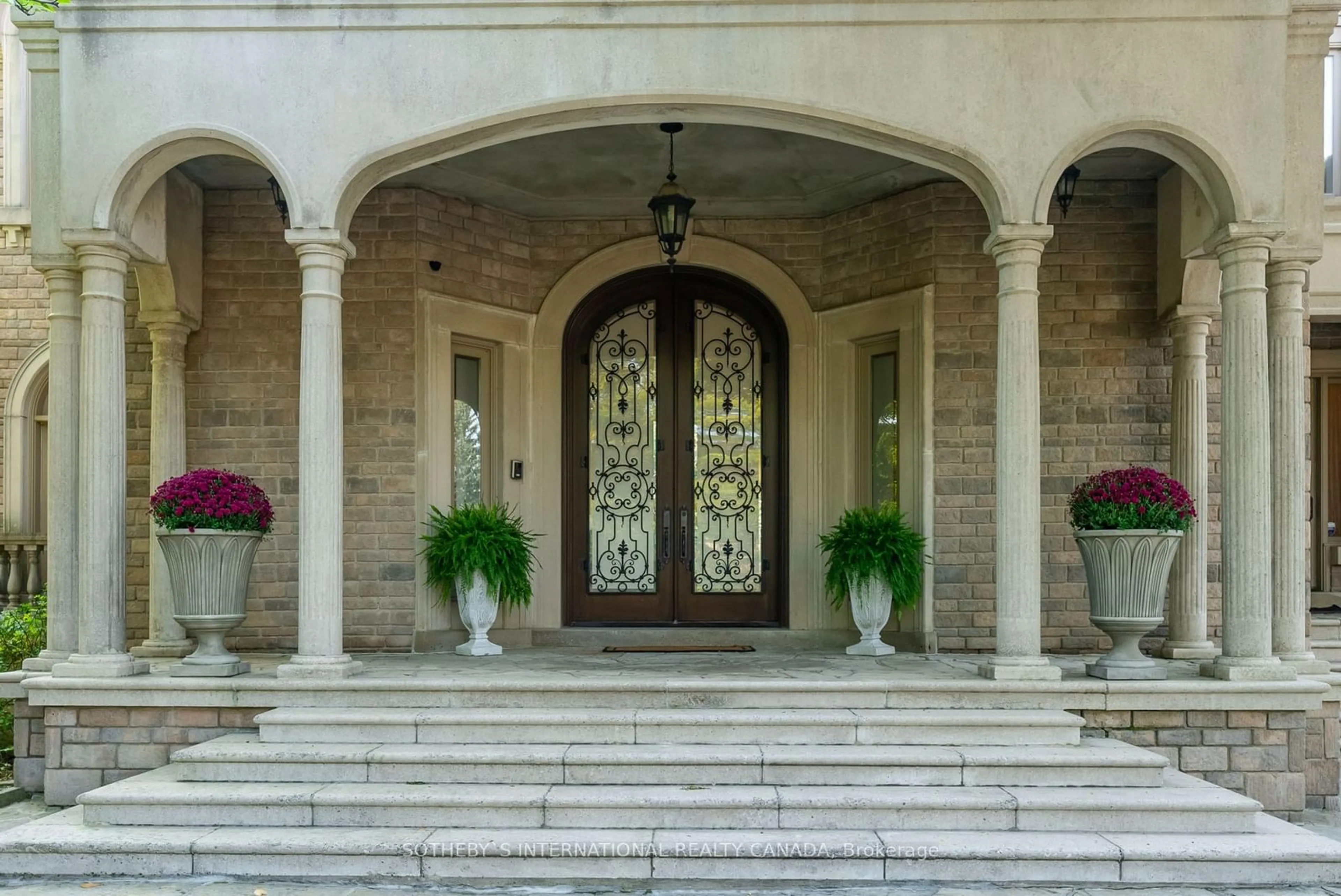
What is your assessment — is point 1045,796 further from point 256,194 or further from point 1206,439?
point 256,194

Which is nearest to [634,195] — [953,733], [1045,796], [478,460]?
[478,460]

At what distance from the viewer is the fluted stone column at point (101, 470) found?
6.91m

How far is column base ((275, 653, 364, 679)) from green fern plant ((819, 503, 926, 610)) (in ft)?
11.3

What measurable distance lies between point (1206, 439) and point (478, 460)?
532cm

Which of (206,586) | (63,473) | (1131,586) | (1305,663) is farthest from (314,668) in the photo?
(1305,663)

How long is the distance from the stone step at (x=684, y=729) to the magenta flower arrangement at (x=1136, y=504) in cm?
118

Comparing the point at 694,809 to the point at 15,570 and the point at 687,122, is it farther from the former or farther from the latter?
the point at 15,570

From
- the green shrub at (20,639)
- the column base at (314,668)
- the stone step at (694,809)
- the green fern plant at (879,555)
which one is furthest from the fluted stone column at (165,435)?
the green fern plant at (879,555)

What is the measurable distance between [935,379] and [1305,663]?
9.84 ft

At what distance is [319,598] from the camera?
22.5ft

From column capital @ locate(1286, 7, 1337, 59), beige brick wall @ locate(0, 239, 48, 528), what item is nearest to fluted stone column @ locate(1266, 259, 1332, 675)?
column capital @ locate(1286, 7, 1337, 59)

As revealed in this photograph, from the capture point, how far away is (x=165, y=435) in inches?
341

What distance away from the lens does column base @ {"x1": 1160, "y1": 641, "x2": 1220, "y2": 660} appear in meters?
8.18

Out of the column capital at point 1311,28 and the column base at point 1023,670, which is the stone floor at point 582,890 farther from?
the column capital at point 1311,28
